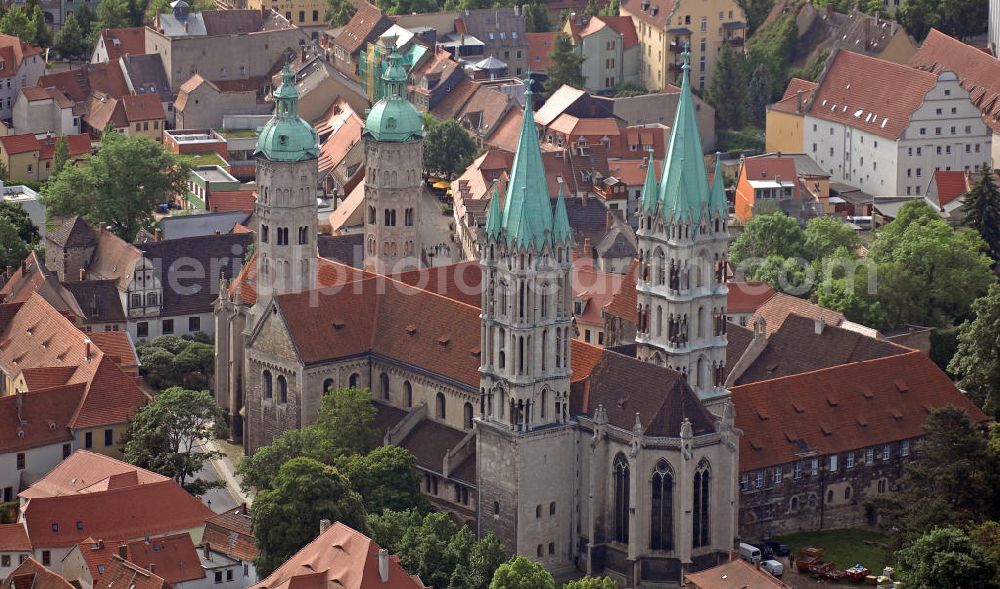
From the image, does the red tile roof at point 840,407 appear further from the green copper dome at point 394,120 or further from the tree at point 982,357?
the green copper dome at point 394,120

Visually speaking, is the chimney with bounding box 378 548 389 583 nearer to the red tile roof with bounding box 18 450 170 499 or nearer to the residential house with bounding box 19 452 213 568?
the residential house with bounding box 19 452 213 568

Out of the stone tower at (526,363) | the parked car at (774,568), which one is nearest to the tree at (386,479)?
the stone tower at (526,363)

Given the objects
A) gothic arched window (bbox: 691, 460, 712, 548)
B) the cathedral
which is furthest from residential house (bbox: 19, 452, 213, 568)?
gothic arched window (bbox: 691, 460, 712, 548)

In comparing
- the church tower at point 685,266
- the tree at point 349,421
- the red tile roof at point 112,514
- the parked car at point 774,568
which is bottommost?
the parked car at point 774,568

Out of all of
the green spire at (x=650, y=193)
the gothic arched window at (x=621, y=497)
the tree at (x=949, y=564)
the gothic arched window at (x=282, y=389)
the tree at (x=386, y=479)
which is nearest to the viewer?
the tree at (x=949, y=564)

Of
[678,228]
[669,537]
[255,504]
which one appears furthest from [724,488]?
[255,504]

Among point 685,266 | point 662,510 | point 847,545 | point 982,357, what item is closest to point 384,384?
point 685,266
